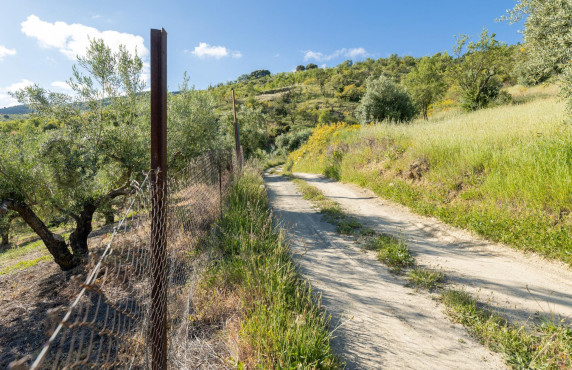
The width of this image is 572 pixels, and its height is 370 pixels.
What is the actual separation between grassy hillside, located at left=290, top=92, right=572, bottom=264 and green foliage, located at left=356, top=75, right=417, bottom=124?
45.6 ft

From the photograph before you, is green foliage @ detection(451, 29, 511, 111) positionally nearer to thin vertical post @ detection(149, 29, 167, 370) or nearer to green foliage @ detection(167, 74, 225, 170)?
green foliage @ detection(167, 74, 225, 170)

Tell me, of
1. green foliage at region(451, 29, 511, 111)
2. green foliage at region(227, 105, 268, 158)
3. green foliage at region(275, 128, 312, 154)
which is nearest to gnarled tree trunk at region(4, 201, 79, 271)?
green foliage at region(227, 105, 268, 158)

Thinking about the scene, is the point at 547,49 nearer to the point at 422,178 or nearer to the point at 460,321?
the point at 422,178

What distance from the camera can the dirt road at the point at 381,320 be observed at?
304 centimetres

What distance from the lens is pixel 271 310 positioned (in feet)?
11.0

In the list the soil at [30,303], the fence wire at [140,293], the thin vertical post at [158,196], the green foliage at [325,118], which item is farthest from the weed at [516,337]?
the green foliage at [325,118]

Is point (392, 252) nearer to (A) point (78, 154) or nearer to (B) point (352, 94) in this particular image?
(A) point (78, 154)

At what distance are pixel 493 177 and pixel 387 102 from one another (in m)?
20.8

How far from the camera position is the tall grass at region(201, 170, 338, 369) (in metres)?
2.77

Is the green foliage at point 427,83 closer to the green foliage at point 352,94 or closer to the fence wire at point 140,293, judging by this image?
the fence wire at point 140,293

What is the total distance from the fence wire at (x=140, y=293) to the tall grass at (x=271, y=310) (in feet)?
2.32

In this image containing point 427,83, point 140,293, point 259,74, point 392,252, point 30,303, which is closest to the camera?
point 392,252

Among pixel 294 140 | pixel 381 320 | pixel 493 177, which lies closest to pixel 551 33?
pixel 493 177

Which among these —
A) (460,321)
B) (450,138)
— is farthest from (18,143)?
(450,138)
